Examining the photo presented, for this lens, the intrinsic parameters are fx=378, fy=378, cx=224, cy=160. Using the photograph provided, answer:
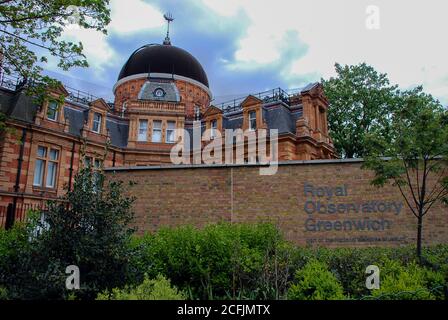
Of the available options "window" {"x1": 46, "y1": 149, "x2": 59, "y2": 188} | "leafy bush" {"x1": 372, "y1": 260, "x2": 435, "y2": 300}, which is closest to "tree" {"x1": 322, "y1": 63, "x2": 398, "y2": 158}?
"window" {"x1": 46, "y1": 149, "x2": 59, "y2": 188}

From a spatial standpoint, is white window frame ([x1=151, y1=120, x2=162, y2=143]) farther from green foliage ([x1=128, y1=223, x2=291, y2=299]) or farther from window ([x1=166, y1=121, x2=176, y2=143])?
green foliage ([x1=128, y1=223, x2=291, y2=299])

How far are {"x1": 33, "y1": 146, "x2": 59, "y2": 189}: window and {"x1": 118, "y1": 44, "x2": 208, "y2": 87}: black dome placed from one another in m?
17.0

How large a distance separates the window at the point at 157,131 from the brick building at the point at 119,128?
0.09 metres

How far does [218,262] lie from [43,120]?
935 inches

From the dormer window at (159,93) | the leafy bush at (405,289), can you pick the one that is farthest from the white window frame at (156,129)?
the leafy bush at (405,289)

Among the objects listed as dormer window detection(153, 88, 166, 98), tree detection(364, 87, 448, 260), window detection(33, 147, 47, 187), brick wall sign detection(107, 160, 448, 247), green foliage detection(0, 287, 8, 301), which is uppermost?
dormer window detection(153, 88, 166, 98)

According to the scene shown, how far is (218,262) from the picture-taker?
8.27 meters

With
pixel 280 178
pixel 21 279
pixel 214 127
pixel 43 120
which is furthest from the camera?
pixel 214 127

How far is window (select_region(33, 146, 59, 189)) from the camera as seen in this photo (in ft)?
88.4

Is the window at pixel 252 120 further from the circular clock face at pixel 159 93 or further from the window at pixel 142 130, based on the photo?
the circular clock face at pixel 159 93

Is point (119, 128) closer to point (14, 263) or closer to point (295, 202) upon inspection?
point (295, 202)

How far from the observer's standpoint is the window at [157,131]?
33.1m
